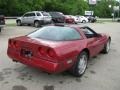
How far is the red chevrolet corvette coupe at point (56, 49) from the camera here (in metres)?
5.66

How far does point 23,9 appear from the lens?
5381 centimetres

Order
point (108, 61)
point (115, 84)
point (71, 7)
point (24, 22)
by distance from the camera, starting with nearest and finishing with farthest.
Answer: point (115, 84), point (108, 61), point (24, 22), point (71, 7)

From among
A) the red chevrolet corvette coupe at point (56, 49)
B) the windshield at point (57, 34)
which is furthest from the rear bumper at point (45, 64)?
the windshield at point (57, 34)

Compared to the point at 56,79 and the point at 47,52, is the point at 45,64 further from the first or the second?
the point at 56,79

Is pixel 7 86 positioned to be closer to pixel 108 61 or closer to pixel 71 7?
pixel 108 61

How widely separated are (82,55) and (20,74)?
1739mm

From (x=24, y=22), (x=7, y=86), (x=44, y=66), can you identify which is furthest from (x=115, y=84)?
(x=24, y=22)

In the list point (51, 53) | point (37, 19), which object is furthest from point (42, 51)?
point (37, 19)

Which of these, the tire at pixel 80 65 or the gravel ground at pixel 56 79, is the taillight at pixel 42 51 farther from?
the tire at pixel 80 65

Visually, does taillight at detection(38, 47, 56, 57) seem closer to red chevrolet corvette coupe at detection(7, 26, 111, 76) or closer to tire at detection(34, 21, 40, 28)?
red chevrolet corvette coupe at detection(7, 26, 111, 76)

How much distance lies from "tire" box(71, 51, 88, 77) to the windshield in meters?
0.53

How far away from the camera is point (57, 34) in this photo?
6.65m

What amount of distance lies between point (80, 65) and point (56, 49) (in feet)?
3.92

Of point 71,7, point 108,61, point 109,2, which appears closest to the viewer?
point 108,61
